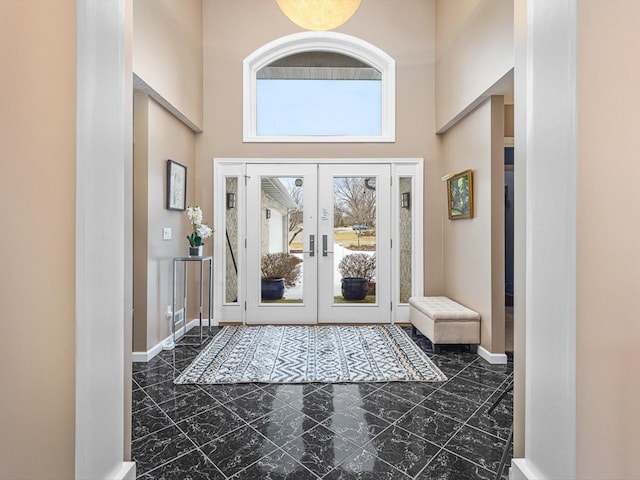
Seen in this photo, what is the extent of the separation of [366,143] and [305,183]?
1.01 meters

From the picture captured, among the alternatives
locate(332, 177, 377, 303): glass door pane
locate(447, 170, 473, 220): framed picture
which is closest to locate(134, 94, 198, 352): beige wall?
locate(332, 177, 377, 303): glass door pane

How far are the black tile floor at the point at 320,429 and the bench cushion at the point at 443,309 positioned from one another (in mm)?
655

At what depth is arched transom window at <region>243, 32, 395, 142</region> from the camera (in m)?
4.82

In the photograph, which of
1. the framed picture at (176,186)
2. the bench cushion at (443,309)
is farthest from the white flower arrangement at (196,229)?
the bench cushion at (443,309)

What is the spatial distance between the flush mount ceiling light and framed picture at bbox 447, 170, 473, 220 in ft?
6.58
